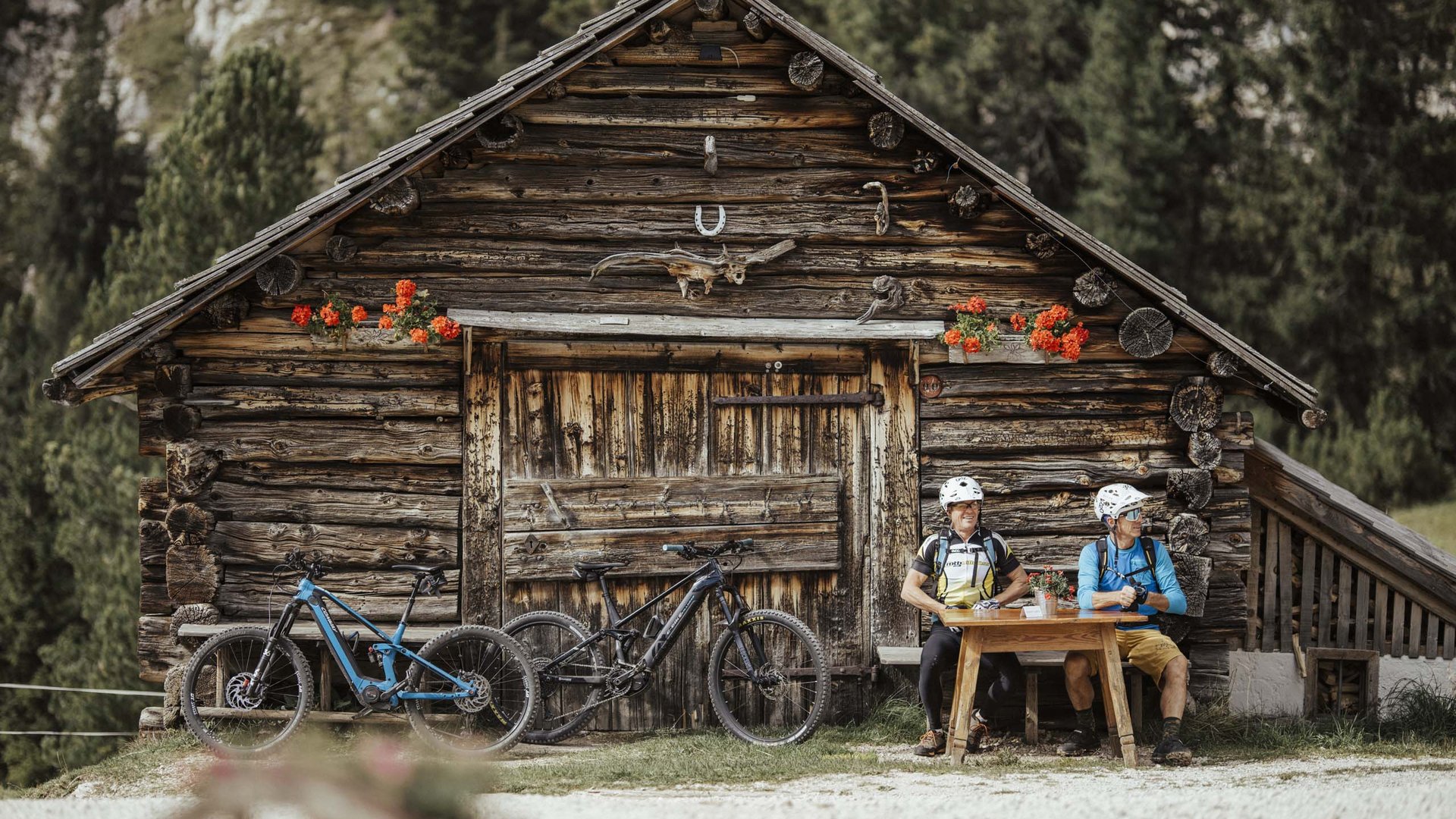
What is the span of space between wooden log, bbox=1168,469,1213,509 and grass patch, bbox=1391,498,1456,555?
10.9 meters

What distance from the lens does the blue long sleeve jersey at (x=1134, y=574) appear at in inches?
305

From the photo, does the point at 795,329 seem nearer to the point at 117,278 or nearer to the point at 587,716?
the point at 587,716

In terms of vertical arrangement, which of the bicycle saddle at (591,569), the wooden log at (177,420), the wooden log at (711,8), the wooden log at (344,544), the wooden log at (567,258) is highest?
the wooden log at (711,8)

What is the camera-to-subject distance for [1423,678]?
9.33 meters

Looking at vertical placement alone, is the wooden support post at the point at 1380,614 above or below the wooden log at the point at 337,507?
below

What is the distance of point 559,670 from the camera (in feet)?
27.6

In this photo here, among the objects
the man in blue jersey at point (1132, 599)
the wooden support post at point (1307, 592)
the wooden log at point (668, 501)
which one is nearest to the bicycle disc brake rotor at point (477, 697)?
the wooden log at point (668, 501)

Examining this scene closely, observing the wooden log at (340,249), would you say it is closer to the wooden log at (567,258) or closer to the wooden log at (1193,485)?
the wooden log at (567,258)

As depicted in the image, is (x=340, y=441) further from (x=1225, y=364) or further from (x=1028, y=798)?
(x=1225, y=364)

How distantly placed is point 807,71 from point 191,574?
5.06m

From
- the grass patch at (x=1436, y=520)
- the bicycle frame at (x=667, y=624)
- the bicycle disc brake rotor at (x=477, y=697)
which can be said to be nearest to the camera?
the bicycle disc brake rotor at (x=477, y=697)

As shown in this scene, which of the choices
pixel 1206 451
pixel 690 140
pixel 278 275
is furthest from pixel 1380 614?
pixel 278 275

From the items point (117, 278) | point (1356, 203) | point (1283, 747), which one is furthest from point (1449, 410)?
point (117, 278)

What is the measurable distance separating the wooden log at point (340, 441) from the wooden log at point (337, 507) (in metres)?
0.22
